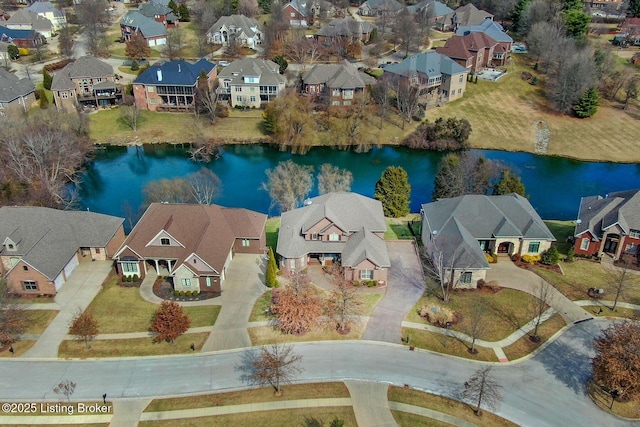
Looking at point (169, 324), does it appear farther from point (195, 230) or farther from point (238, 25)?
point (238, 25)

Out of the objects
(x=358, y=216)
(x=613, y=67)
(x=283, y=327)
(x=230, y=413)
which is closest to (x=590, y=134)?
Result: (x=613, y=67)

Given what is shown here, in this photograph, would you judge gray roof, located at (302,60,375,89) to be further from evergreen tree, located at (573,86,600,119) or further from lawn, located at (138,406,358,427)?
lawn, located at (138,406,358,427)

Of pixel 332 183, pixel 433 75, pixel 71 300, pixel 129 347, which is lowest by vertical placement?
pixel 71 300

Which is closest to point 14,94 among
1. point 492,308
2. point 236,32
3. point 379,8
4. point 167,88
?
point 167,88

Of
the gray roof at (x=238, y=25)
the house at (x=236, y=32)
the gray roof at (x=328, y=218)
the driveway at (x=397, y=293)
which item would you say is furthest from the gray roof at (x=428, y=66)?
the driveway at (x=397, y=293)

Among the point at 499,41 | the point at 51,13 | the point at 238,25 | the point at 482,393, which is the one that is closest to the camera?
the point at 482,393

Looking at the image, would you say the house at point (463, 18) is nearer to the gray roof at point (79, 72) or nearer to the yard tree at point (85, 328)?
the gray roof at point (79, 72)

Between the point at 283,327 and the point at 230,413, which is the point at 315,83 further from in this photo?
the point at 230,413
